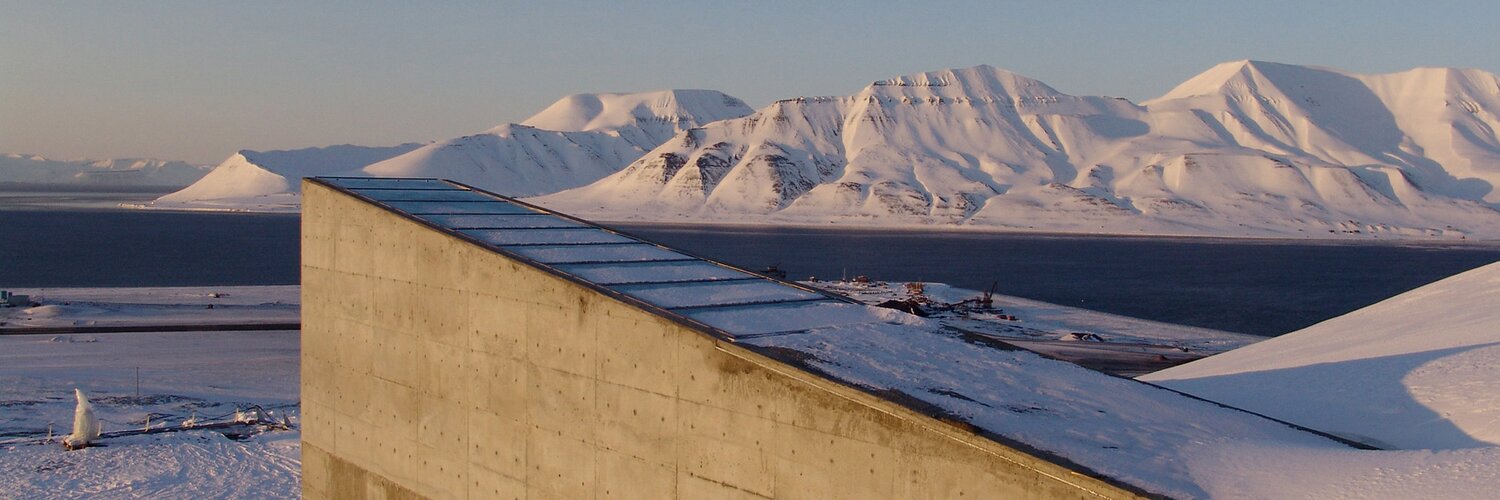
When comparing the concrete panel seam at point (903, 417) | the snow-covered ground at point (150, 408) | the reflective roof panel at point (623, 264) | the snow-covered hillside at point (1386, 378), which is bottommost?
the snow-covered ground at point (150, 408)

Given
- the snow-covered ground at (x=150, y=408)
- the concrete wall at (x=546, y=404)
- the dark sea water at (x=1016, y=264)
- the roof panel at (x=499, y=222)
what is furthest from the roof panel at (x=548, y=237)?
the dark sea water at (x=1016, y=264)

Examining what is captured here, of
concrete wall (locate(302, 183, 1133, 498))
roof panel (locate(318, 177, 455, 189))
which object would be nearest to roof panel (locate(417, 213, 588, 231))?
concrete wall (locate(302, 183, 1133, 498))

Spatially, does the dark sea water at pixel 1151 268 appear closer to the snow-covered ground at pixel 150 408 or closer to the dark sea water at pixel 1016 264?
the dark sea water at pixel 1016 264

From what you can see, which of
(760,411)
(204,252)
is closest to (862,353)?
(760,411)

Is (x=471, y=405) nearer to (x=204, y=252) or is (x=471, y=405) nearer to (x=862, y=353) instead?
(x=862, y=353)

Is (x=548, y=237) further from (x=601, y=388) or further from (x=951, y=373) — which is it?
(x=951, y=373)

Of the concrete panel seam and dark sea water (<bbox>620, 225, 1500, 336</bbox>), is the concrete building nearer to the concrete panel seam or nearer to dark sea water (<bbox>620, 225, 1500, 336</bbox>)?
the concrete panel seam

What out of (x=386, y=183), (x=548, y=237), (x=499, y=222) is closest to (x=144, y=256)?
(x=386, y=183)
